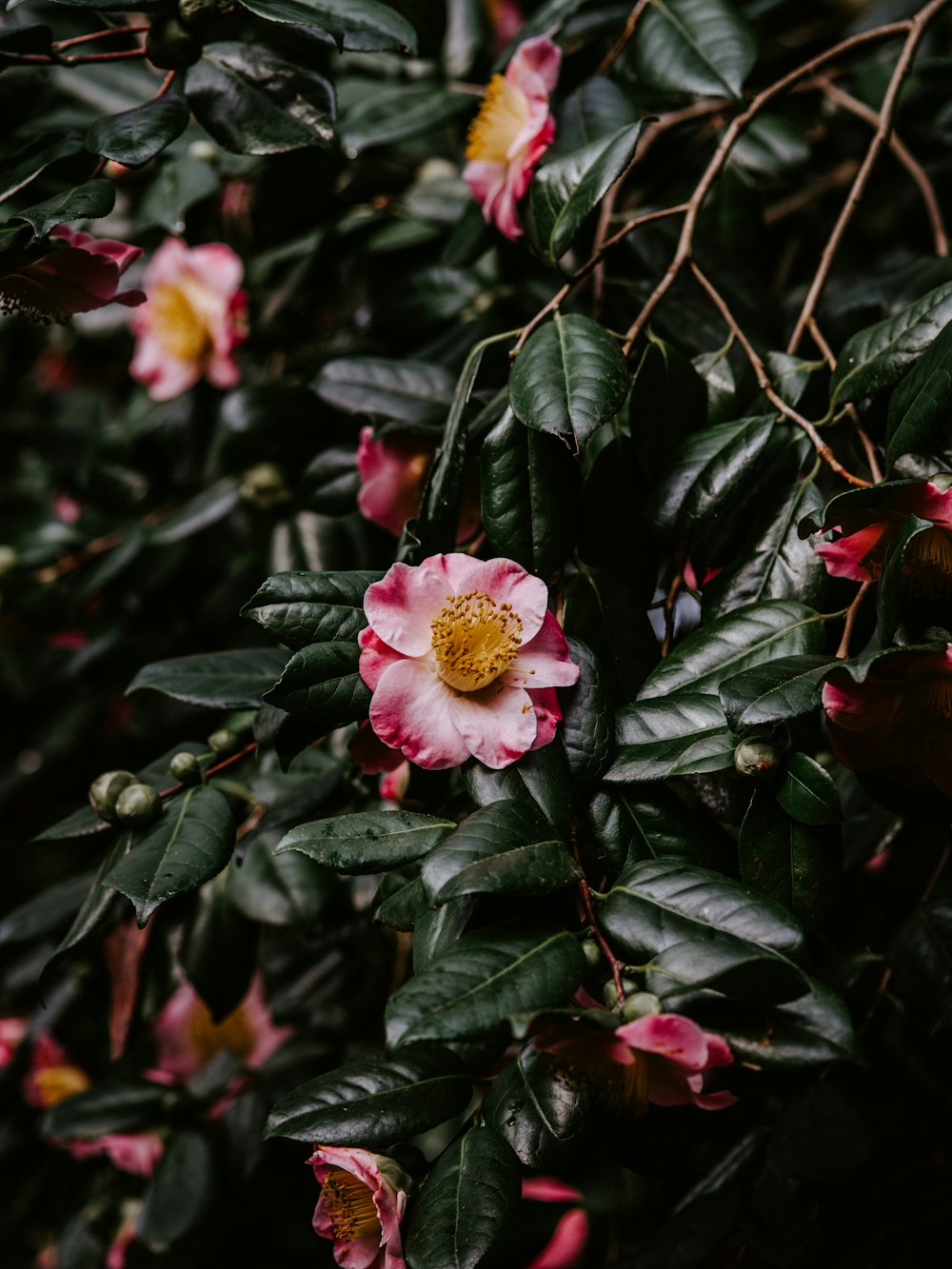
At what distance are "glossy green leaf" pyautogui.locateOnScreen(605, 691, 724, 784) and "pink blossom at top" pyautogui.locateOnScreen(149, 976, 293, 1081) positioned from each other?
0.83 m

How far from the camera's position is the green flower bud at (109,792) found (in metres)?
0.70

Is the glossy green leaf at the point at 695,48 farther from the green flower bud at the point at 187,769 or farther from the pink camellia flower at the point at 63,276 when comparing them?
the green flower bud at the point at 187,769

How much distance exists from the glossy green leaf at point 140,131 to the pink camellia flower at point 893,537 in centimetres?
49

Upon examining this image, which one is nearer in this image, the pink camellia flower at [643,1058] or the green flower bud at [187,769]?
the pink camellia flower at [643,1058]

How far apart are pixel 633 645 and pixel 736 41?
0.56 metres

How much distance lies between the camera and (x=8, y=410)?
75.1 inches

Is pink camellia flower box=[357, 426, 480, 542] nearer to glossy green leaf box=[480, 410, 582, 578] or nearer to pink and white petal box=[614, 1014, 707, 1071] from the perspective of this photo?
glossy green leaf box=[480, 410, 582, 578]

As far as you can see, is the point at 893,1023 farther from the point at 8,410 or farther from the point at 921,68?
the point at 8,410

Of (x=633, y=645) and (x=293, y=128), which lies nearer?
(x=633, y=645)

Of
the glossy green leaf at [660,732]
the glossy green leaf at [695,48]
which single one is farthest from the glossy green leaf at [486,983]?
the glossy green leaf at [695,48]

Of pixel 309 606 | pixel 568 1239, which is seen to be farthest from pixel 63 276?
pixel 568 1239

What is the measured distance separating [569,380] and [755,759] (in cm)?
24

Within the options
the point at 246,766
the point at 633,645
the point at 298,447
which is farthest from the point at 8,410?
the point at 633,645

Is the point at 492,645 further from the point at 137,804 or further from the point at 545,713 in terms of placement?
the point at 137,804
